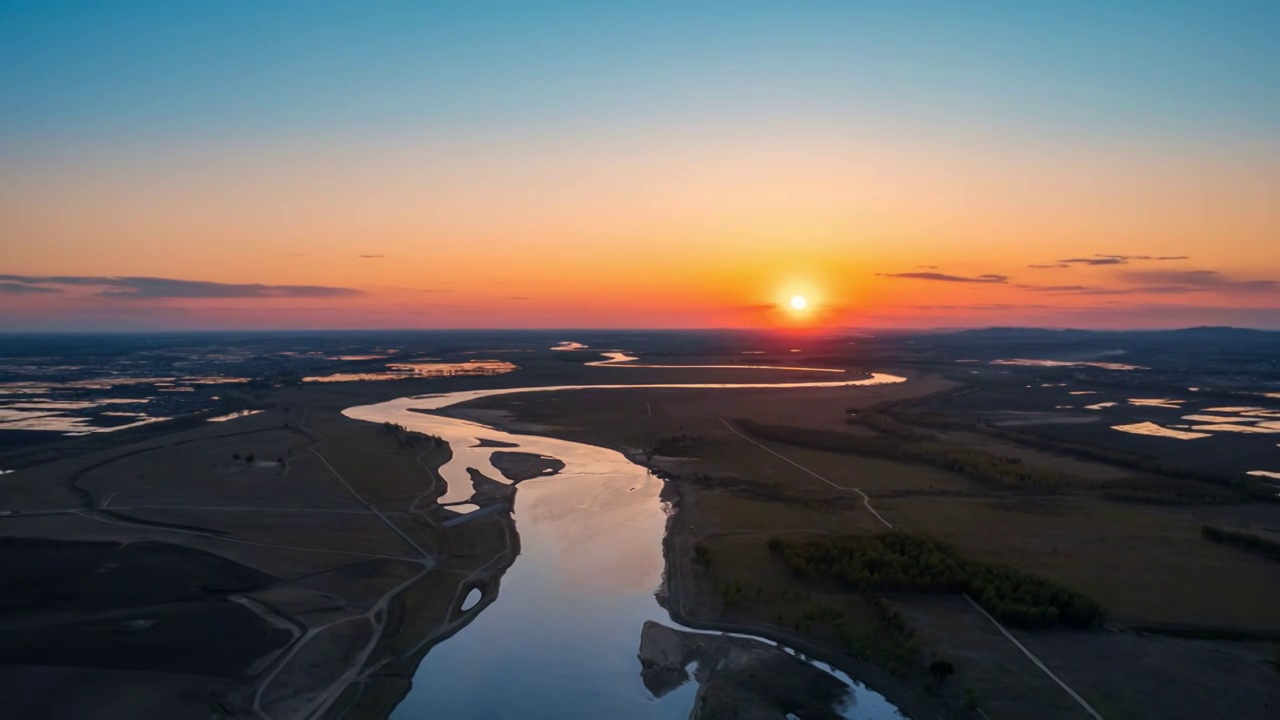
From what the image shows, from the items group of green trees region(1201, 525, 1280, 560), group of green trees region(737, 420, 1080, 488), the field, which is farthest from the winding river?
group of green trees region(1201, 525, 1280, 560)

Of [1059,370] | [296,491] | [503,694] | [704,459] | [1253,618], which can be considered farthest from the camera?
[1059,370]

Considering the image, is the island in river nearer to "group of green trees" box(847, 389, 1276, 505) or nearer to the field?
the field

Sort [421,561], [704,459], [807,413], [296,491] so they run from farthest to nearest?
[807,413], [704,459], [296,491], [421,561]

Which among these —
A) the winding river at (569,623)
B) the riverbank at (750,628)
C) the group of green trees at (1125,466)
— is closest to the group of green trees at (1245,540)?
the group of green trees at (1125,466)

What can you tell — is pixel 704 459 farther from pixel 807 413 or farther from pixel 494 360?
pixel 494 360

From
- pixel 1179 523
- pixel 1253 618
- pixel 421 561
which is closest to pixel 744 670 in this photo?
pixel 421 561

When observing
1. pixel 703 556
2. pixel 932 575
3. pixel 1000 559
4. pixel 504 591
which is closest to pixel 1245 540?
pixel 1000 559

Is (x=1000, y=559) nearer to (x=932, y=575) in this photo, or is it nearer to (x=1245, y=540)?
(x=932, y=575)
